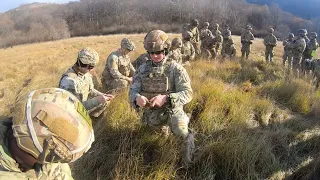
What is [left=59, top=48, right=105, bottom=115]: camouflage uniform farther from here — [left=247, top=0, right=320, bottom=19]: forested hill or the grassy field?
[left=247, top=0, right=320, bottom=19]: forested hill

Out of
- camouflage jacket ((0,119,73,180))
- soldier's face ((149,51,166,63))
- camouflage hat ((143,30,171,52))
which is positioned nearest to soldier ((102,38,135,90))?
soldier's face ((149,51,166,63))

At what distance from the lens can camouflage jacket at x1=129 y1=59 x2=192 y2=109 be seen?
135 inches

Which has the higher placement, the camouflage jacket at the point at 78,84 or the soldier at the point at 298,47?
the camouflage jacket at the point at 78,84

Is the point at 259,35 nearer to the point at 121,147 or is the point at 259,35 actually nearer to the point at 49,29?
the point at 49,29

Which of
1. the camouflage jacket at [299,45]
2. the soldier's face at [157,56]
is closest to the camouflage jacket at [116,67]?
the soldier's face at [157,56]

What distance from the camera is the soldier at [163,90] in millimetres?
3348

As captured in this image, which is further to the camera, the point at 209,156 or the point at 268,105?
the point at 268,105

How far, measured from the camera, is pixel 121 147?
367 centimetres

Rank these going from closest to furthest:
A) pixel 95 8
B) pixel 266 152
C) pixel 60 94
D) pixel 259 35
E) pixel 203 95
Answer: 1. pixel 60 94
2. pixel 266 152
3. pixel 203 95
4. pixel 259 35
5. pixel 95 8

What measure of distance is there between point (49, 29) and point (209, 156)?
200 feet

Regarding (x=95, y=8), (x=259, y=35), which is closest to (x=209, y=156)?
(x=259, y=35)

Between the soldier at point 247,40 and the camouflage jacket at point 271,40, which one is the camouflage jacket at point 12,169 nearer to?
the camouflage jacket at point 271,40

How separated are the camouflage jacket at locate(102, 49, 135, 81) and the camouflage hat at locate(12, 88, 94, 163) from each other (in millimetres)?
4325

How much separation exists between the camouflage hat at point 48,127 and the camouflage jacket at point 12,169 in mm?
90
